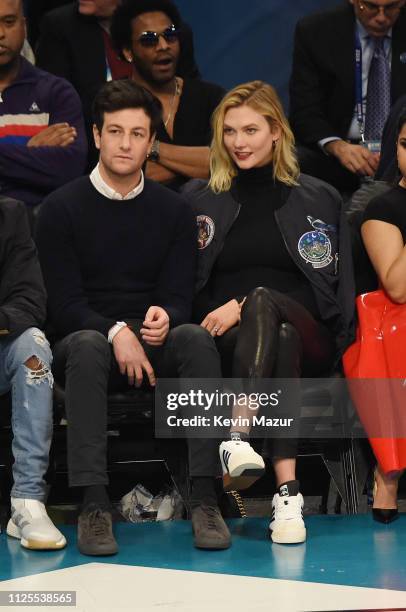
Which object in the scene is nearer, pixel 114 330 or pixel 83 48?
pixel 114 330

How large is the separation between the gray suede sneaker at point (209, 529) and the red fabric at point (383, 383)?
0.61 metres

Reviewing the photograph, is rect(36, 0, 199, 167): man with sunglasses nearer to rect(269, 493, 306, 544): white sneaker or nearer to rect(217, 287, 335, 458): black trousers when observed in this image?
rect(217, 287, 335, 458): black trousers

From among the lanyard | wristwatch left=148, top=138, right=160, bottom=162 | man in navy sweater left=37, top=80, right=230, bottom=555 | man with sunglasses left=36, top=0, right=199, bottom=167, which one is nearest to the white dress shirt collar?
man in navy sweater left=37, top=80, right=230, bottom=555

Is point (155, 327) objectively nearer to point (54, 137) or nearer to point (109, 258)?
point (109, 258)

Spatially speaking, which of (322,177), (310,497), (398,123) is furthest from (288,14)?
(310,497)

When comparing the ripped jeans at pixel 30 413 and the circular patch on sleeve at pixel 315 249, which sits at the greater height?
the circular patch on sleeve at pixel 315 249

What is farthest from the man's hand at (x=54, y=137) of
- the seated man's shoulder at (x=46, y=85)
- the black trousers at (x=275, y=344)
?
the black trousers at (x=275, y=344)

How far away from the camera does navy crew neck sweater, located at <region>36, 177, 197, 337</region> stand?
150 inches

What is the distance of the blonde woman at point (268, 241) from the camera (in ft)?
12.5

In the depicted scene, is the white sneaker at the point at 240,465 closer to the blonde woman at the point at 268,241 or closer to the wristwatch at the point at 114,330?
the blonde woman at the point at 268,241

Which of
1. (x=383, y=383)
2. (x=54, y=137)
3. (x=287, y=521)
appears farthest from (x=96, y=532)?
(x=54, y=137)

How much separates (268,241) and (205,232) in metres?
0.22

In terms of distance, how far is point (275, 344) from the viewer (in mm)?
3592

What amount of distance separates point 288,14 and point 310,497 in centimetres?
266
